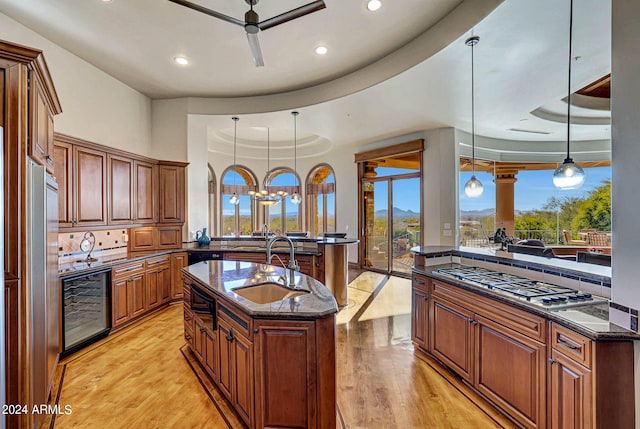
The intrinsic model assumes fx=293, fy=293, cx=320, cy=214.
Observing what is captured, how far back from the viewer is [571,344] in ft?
5.29

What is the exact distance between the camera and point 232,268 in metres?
3.07

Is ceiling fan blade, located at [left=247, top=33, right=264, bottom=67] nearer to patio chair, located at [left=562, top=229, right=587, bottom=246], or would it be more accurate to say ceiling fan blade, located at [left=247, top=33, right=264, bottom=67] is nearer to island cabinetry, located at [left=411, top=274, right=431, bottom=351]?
island cabinetry, located at [left=411, top=274, right=431, bottom=351]

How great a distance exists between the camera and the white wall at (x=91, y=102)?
3.50 m

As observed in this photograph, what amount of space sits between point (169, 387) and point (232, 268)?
44.9 inches

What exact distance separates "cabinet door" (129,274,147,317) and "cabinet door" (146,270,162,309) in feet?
0.28

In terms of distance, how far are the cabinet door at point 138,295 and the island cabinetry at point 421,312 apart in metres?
3.59

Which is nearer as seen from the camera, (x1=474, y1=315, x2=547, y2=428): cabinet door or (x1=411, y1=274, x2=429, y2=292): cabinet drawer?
(x1=474, y1=315, x2=547, y2=428): cabinet door

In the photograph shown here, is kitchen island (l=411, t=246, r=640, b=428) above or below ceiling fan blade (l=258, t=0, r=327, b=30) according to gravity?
below

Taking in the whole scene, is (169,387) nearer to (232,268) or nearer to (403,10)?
(232,268)

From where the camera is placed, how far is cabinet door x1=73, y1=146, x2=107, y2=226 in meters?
3.67

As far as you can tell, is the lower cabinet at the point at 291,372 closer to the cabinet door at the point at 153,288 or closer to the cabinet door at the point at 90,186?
the cabinet door at the point at 153,288

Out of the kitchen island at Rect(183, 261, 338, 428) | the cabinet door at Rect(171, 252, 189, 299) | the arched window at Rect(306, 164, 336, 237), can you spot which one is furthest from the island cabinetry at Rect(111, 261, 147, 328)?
the arched window at Rect(306, 164, 336, 237)

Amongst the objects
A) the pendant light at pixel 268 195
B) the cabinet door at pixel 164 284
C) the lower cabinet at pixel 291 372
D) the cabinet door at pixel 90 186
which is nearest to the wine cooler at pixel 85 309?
the cabinet door at pixel 90 186

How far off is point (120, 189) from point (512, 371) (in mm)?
5015
